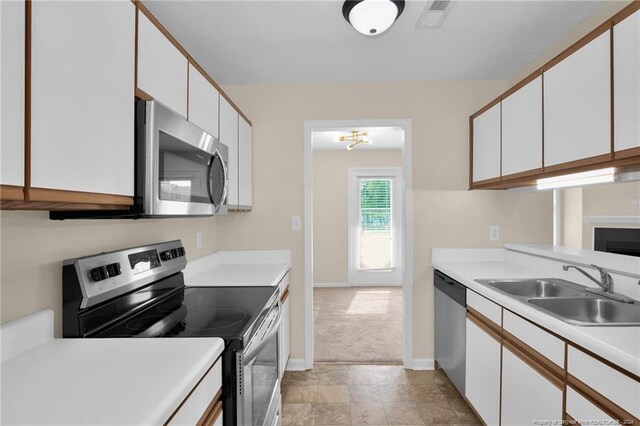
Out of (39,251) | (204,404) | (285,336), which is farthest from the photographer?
(285,336)

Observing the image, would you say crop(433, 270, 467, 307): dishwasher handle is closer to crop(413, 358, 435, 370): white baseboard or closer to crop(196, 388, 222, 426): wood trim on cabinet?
crop(413, 358, 435, 370): white baseboard

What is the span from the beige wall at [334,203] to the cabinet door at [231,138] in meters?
3.38

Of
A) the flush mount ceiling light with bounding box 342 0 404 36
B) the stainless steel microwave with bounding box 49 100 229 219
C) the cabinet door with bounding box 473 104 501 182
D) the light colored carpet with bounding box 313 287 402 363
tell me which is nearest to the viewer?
the stainless steel microwave with bounding box 49 100 229 219

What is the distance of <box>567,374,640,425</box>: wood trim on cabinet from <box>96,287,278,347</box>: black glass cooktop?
48.3 inches

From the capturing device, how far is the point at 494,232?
9.34ft

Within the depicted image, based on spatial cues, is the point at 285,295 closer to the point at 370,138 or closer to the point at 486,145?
the point at 486,145

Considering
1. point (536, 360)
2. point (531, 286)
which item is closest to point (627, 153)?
point (536, 360)

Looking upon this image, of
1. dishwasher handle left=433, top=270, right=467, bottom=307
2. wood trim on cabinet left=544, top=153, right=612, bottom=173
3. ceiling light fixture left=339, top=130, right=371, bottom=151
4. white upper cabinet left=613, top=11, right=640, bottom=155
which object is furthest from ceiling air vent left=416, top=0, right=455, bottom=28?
ceiling light fixture left=339, top=130, right=371, bottom=151

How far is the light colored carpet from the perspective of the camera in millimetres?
3137

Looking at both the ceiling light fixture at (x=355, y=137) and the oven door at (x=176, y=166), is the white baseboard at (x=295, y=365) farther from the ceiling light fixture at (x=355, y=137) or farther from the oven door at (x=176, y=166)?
the ceiling light fixture at (x=355, y=137)

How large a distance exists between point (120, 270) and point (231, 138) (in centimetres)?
120

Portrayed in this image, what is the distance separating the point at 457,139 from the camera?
9.36 feet

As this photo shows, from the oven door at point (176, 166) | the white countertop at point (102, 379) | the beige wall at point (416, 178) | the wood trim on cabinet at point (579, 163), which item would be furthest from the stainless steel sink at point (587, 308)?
the oven door at point (176, 166)

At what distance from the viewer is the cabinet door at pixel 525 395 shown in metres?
1.37
